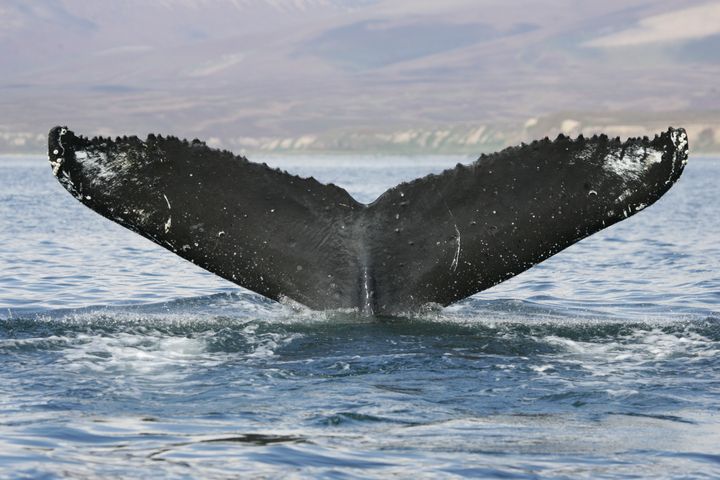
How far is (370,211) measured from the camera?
786 cm

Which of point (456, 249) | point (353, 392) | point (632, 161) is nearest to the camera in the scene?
point (353, 392)

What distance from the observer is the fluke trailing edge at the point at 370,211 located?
7.30 metres

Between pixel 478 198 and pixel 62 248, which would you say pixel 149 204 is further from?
pixel 62 248

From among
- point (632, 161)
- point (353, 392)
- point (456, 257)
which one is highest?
point (632, 161)

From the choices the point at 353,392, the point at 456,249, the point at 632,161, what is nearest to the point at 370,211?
the point at 456,249

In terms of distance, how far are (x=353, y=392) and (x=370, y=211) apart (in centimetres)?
157

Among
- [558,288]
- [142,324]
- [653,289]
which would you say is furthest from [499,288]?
[142,324]

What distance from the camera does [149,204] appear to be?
7473 mm

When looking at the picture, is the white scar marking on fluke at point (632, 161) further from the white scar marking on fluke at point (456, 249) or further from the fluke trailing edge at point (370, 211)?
the white scar marking on fluke at point (456, 249)

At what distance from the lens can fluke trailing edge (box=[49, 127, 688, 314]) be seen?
730cm

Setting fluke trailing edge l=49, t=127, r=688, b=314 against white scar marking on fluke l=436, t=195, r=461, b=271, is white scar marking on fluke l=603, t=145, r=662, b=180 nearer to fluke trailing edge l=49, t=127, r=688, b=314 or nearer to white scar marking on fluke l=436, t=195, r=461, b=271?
fluke trailing edge l=49, t=127, r=688, b=314

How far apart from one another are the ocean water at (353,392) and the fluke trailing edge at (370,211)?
422 millimetres

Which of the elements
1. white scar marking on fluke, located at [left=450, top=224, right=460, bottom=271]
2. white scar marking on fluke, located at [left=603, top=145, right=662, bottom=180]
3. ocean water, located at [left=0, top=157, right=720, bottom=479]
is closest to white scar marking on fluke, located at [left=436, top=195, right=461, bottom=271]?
white scar marking on fluke, located at [left=450, top=224, right=460, bottom=271]

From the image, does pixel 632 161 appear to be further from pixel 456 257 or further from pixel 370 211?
pixel 370 211
